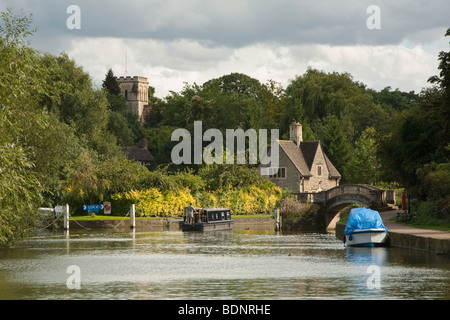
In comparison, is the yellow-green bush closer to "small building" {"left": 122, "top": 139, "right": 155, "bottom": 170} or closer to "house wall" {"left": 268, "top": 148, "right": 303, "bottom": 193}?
"house wall" {"left": 268, "top": 148, "right": 303, "bottom": 193}

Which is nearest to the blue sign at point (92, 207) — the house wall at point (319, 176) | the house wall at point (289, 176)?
the house wall at point (289, 176)

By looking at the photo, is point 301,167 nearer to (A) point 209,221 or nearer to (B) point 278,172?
(B) point 278,172

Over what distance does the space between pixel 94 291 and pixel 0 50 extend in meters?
9.72

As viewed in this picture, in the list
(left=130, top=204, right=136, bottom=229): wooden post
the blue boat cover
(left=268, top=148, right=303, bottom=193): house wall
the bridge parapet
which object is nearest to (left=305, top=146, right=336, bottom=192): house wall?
(left=268, top=148, right=303, bottom=193): house wall

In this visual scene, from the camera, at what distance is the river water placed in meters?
26.5

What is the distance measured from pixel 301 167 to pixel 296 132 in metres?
5.43

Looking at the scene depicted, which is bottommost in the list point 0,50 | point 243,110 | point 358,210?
point 358,210

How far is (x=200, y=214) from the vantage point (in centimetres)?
6500

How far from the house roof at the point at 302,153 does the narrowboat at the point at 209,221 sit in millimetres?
24390

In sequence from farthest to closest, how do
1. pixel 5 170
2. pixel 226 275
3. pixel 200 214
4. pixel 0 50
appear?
pixel 200 214
pixel 226 275
pixel 0 50
pixel 5 170

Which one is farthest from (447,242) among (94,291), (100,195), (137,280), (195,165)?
(195,165)

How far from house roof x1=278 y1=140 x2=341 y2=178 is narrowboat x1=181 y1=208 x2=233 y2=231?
24.4 meters

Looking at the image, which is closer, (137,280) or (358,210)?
(137,280)
